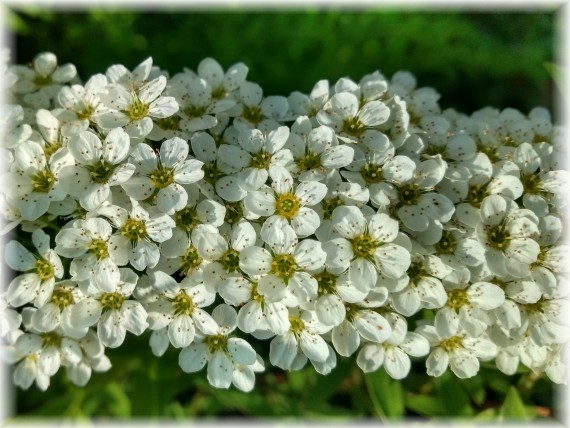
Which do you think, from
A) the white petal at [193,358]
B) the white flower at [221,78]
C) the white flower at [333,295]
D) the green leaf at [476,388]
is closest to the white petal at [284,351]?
the white flower at [333,295]

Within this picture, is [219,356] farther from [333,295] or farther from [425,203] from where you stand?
[425,203]

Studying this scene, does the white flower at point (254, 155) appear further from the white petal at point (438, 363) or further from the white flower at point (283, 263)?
the white petal at point (438, 363)

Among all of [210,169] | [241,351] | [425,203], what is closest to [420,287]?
[425,203]

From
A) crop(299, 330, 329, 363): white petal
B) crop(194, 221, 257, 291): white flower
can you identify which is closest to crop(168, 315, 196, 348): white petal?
crop(194, 221, 257, 291): white flower

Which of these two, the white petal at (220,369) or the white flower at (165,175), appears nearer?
the white flower at (165,175)

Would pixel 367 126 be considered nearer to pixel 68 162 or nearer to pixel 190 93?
pixel 190 93

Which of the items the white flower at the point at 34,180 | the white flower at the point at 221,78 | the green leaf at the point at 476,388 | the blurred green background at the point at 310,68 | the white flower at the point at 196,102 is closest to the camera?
the white flower at the point at 34,180

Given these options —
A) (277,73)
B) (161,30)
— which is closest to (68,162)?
(277,73)

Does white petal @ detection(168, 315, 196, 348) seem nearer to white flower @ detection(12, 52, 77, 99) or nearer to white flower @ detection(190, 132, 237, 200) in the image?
white flower @ detection(190, 132, 237, 200)
